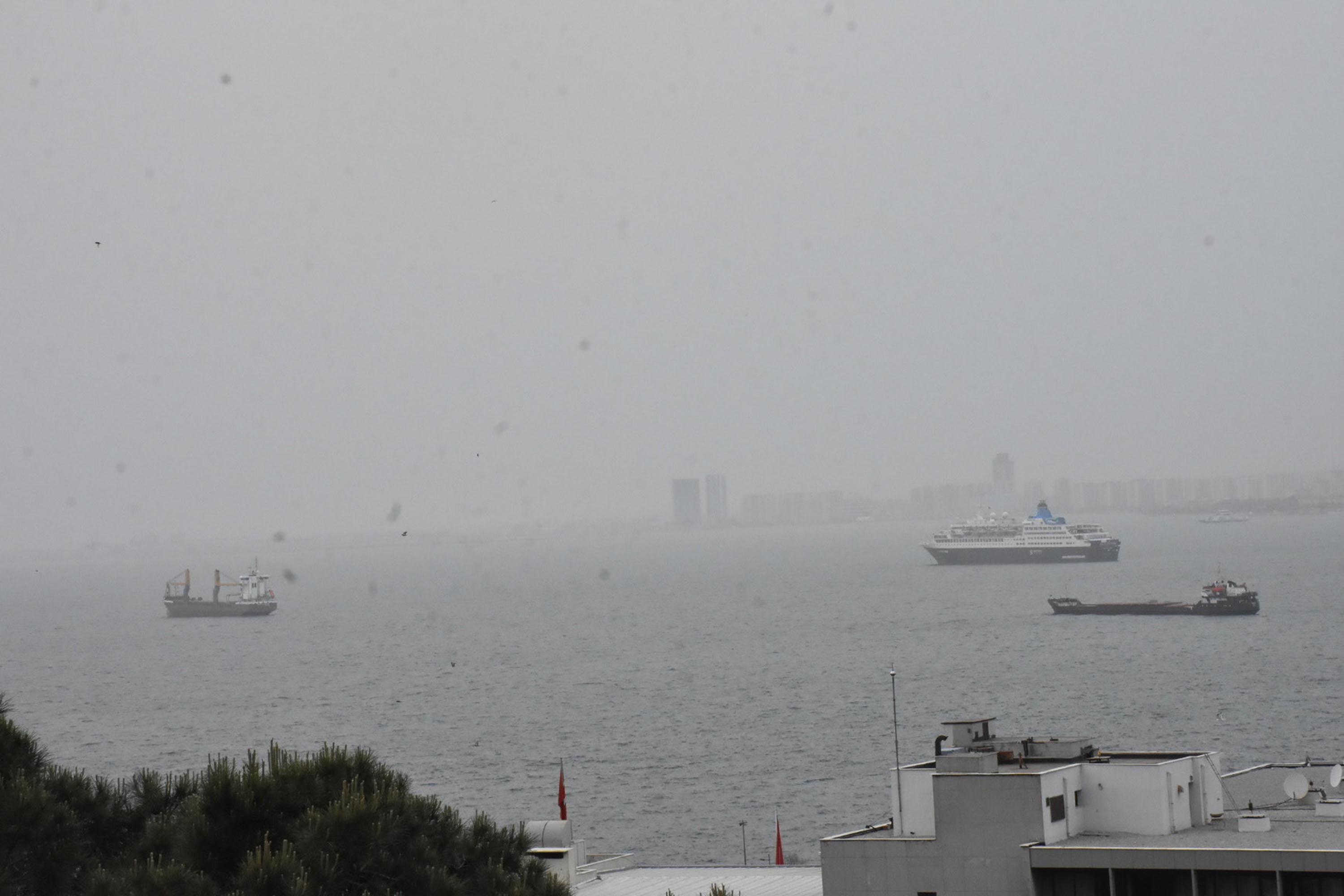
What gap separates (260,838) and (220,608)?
134 m

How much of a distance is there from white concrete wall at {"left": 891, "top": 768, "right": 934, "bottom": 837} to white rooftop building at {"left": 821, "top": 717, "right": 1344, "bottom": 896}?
0.02 meters

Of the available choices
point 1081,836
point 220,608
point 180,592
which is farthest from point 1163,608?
point 180,592

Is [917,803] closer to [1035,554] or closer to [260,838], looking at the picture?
[260,838]

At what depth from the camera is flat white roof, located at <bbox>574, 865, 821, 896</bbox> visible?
18.5 metres

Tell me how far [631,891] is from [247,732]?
43443mm

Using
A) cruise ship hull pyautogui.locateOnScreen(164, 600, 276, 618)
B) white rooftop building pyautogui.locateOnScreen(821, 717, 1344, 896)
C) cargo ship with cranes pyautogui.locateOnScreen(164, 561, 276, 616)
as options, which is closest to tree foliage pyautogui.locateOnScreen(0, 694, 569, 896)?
white rooftop building pyautogui.locateOnScreen(821, 717, 1344, 896)

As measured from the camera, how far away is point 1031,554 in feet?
524

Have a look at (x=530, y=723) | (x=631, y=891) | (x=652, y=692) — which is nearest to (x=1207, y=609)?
(x=652, y=692)

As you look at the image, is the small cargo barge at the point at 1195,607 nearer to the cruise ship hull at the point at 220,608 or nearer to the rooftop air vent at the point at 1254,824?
the cruise ship hull at the point at 220,608

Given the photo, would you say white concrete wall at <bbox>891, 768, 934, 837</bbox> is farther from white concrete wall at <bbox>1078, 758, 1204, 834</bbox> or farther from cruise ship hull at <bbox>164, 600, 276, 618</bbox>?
cruise ship hull at <bbox>164, 600, 276, 618</bbox>

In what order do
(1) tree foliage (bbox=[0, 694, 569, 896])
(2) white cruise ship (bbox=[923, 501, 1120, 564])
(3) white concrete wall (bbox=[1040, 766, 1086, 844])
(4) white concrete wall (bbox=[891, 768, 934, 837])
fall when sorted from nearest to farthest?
(1) tree foliage (bbox=[0, 694, 569, 896])
(3) white concrete wall (bbox=[1040, 766, 1086, 844])
(4) white concrete wall (bbox=[891, 768, 934, 837])
(2) white cruise ship (bbox=[923, 501, 1120, 564])

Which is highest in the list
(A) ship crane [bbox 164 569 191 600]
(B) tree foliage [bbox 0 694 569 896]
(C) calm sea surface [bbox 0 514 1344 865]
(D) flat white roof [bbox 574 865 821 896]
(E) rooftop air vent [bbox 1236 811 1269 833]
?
(B) tree foliage [bbox 0 694 569 896]

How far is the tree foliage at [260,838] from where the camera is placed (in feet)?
29.6

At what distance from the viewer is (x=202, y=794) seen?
32.3 feet
